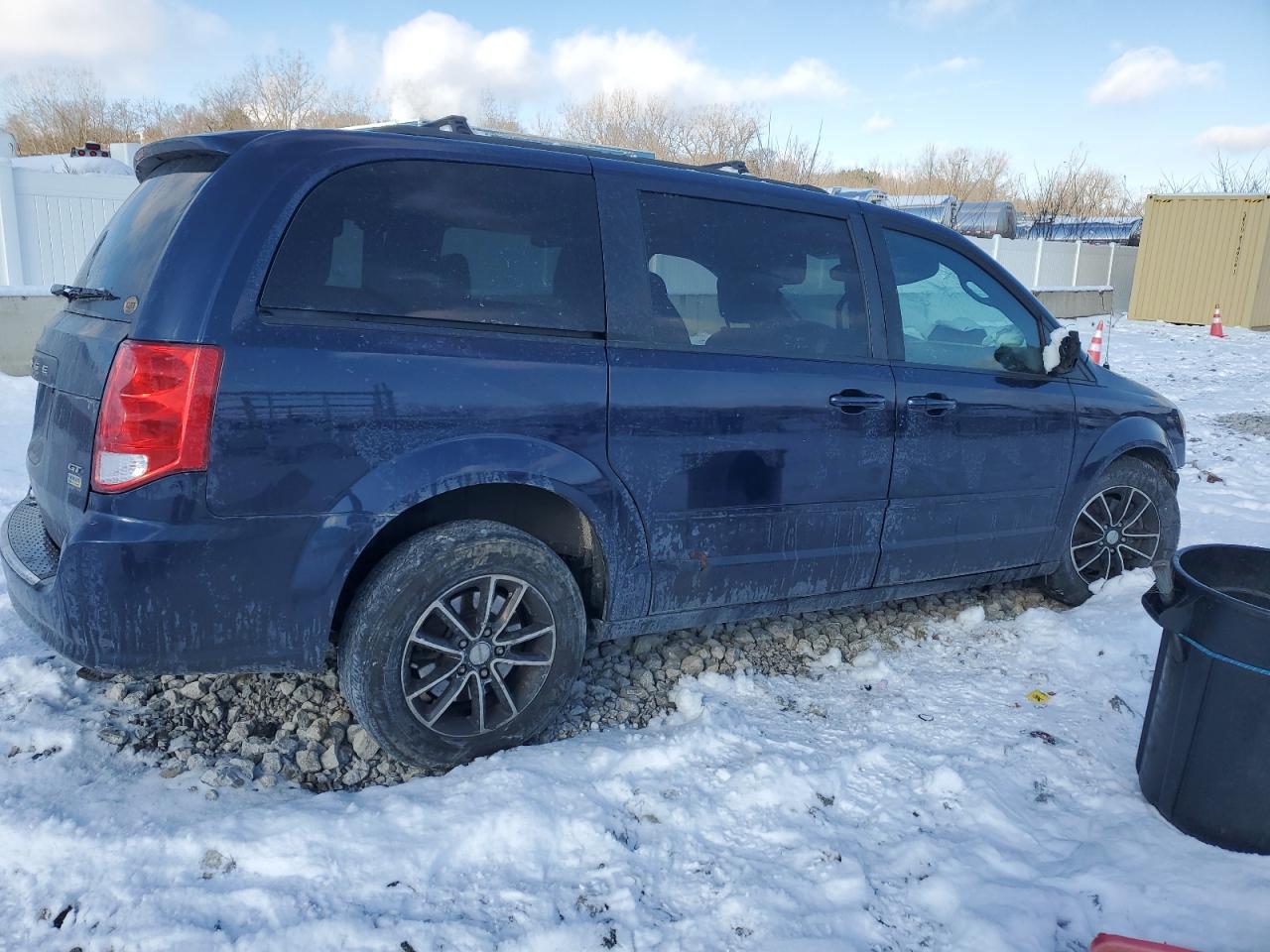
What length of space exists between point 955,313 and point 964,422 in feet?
1.79

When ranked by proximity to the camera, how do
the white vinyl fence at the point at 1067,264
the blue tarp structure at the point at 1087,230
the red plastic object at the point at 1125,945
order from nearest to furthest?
the red plastic object at the point at 1125,945 → the white vinyl fence at the point at 1067,264 → the blue tarp structure at the point at 1087,230

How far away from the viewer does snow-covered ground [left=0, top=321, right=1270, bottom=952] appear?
242 centimetres

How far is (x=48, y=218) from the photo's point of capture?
35.1ft

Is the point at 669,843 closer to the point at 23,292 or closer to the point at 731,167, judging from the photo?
the point at 731,167

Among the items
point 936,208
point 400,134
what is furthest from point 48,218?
point 936,208

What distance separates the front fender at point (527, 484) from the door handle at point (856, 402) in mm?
952

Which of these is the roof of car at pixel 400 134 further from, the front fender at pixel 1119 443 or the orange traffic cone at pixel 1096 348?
the orange traffic cone at pixel 1096 348

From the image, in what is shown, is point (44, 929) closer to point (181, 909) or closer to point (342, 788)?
point (181, 909)

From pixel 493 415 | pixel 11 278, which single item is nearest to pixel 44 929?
pixel 493 415

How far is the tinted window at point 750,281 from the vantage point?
→ 337 centimetres

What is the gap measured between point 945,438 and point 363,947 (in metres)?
2.87

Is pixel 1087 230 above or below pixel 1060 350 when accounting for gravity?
above

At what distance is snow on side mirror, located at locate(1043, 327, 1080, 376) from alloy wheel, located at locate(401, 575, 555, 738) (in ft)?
8.70

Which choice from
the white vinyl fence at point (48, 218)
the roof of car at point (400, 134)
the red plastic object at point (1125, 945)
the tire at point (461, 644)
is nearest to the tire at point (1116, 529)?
the roof of car at point (400, 134)
